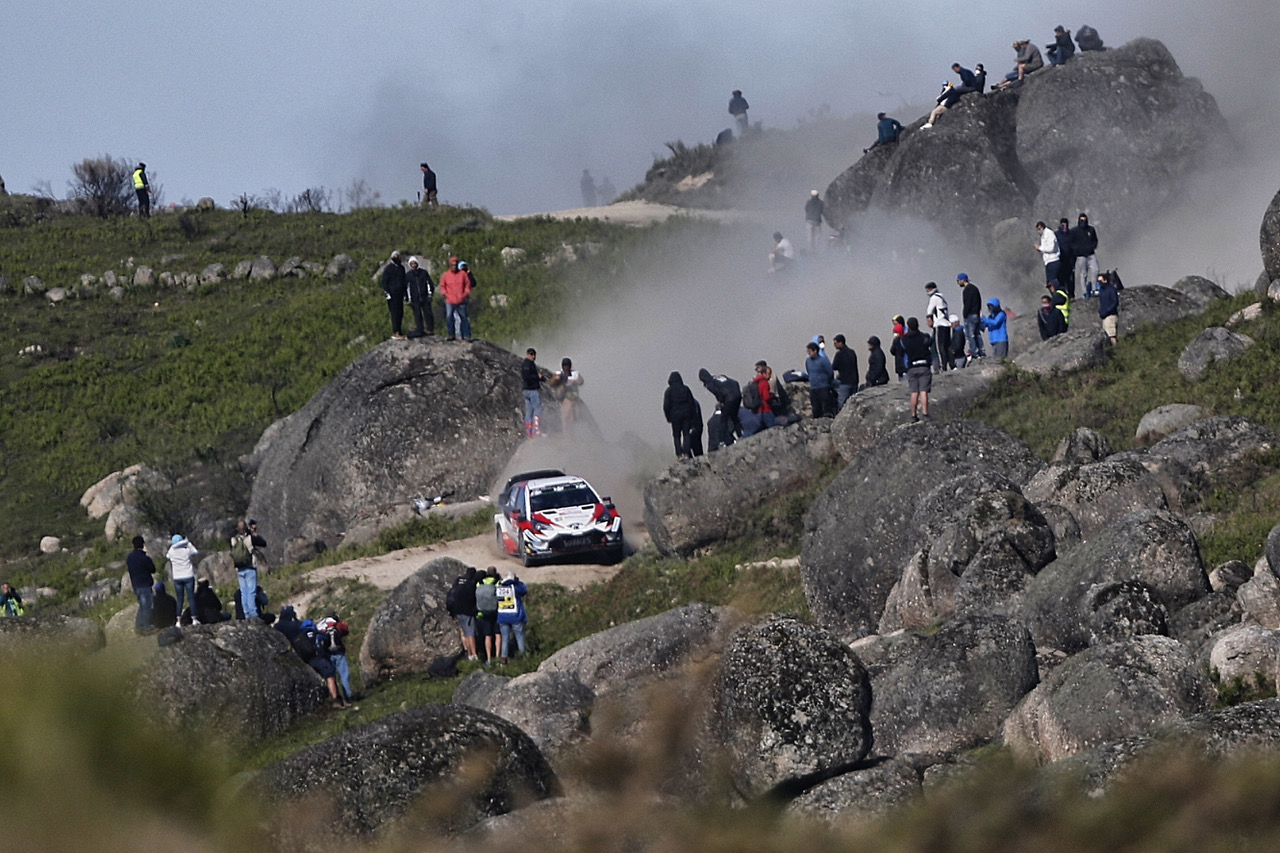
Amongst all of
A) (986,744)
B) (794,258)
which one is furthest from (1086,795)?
(794,258)

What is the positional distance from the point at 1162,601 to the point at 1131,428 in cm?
954

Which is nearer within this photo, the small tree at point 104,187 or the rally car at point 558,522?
the rally car at point 558,522

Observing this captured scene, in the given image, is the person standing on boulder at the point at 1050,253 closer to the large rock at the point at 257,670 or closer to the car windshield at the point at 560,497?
the car windshield at the point at 560,497

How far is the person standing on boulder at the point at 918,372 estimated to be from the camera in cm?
2414

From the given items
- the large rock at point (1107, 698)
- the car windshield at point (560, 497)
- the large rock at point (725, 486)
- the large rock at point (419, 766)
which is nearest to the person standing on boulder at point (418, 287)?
the car windshield at point (560, 497)

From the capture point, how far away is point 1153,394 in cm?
2389

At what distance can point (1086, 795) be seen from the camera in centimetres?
534

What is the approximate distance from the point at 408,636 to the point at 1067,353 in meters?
12.1

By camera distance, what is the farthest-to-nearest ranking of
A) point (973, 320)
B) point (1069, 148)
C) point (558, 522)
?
1. point (1069, 148)
2. point (973, 320)
3. point (558, 522)

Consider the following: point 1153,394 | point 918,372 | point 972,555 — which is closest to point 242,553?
point 918,372

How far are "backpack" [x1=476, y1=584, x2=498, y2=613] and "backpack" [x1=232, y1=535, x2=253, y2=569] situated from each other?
17.9 ft

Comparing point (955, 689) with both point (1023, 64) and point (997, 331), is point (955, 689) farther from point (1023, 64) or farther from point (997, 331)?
point (1023, 64)

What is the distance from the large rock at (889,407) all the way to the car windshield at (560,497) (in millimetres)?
4624

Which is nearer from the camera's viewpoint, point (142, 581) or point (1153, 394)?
point (1153, 394)
